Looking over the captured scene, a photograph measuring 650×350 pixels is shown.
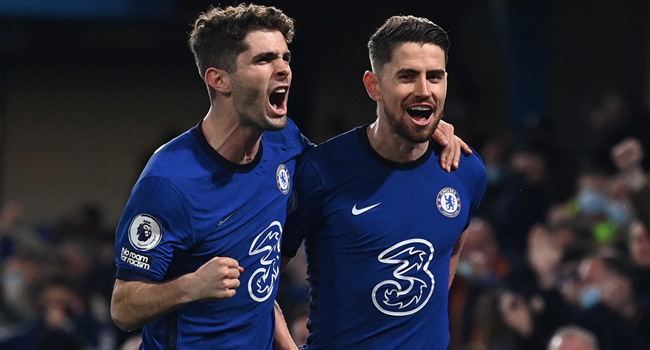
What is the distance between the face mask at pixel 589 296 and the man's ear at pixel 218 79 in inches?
98.7

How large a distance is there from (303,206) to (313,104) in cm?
770

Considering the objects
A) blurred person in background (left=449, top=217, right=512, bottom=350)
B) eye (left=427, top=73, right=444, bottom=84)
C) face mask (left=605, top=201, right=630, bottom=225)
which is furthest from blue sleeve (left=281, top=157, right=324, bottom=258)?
face mask (left=605, top=201, right=630, bottom=225)

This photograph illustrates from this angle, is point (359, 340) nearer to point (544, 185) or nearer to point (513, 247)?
point (513, 247)

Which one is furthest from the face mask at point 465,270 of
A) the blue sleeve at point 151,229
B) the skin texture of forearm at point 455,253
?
the blue sleeve at point 151,229

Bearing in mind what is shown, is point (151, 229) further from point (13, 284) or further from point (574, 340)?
point (13, 284)

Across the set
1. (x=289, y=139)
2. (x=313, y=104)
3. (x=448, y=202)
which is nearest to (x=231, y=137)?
(x=289, y=139)

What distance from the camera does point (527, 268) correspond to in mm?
5539

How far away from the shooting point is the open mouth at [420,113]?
3.00m

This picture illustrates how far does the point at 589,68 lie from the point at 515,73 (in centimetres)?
153

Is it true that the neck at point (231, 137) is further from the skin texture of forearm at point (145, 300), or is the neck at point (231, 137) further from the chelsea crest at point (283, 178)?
the skin texture of forearm at point (145, 300)

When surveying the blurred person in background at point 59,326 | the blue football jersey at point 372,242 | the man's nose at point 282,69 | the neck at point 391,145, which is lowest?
the blurred person in background at point 59,326

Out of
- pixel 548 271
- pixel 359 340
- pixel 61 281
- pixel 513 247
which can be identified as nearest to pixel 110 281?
pixel 61 281

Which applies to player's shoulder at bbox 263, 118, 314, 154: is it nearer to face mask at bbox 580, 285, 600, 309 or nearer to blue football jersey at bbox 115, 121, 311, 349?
blue football jersey at bbox 115, 121, 311, 349

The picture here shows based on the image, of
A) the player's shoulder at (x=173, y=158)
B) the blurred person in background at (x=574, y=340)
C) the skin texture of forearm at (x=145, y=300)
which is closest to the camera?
the skin texture of forearm at (x=145, y=300)
